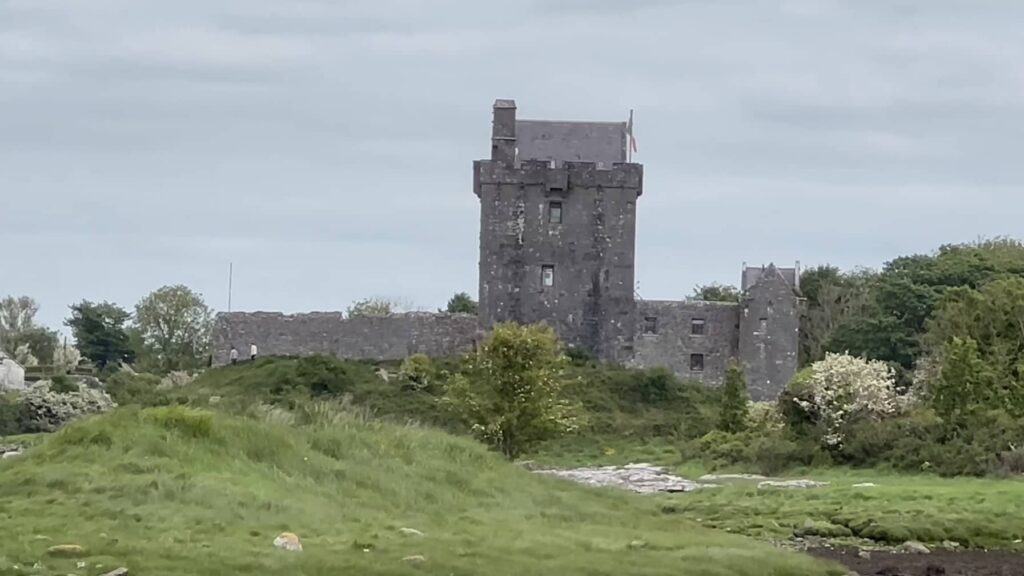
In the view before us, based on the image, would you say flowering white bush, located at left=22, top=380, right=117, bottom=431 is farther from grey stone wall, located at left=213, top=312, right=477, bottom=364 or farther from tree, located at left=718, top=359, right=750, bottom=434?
tree, located at left=718, top=359, right=750, bottom=434

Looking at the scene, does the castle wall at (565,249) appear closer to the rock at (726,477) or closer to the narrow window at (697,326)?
the narrow window at (697,326)

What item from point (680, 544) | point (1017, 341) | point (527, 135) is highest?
point (527, 135)

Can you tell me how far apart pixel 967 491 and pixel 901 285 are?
42.7 metres

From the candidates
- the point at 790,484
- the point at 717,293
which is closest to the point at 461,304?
the point at 717,293

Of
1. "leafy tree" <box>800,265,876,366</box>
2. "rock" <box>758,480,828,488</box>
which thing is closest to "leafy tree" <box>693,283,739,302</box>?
"leafy tree" <box>800,265,876,366</box>

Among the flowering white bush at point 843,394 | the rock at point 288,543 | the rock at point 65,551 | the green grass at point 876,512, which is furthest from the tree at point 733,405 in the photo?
the rock at point 65,551

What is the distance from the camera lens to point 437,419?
54.1m

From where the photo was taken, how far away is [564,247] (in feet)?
217

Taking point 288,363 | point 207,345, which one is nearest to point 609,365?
point 288,363

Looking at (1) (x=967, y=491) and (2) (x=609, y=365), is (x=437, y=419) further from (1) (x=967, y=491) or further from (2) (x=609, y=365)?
(1) (x=967, y=491)

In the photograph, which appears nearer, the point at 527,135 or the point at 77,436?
the point at 77,436

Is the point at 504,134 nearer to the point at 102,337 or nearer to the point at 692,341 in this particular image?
the point at 692,341

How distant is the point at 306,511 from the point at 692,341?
47570mm

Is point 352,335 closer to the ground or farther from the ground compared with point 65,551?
farther from the ground
